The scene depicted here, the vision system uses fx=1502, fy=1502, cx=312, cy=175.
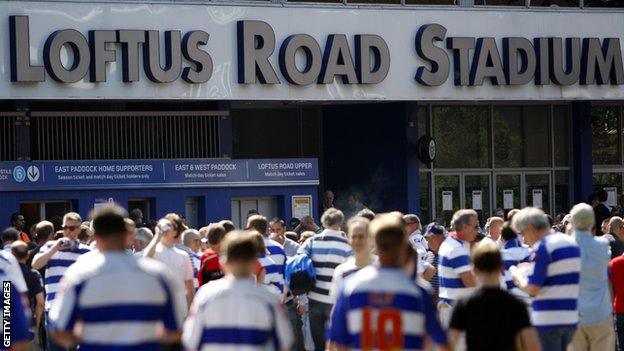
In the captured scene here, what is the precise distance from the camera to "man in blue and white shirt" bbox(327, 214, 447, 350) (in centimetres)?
830

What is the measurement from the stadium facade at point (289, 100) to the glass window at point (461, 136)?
40 millimetres

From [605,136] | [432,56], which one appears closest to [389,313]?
[432,56]

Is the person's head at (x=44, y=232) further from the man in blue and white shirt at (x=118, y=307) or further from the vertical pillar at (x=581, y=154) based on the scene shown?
the vertical pillar at (x=581, y=154)

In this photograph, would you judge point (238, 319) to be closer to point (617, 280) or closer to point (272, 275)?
point (272, 275)

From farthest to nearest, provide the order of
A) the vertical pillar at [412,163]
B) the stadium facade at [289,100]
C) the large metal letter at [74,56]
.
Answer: the vertical pillar at [412,163], the stadium facade at [289,100], the large metal letter at [74,56]

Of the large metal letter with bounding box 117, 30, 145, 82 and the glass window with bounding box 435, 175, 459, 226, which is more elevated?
the large metal letter with bounding box 117, 30, 145, 82

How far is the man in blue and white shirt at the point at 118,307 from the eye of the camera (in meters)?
8.37

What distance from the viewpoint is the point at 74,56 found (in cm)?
2580

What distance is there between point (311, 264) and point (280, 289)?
0.50m

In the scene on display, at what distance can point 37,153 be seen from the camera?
26.9 metres

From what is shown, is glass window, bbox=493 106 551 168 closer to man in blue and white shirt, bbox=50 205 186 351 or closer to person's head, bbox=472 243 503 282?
person's head, bbox=472 243 503 282

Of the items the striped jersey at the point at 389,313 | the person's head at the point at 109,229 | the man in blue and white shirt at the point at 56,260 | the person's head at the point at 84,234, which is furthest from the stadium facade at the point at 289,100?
the striped jersey at the point at 389,313

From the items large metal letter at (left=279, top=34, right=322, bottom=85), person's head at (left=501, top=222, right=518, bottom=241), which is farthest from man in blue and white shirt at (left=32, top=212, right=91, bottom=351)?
large metal letter at (left=279, top=34, right=322, bottom=85)

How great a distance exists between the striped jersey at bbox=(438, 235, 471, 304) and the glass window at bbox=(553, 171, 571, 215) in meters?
20.7
